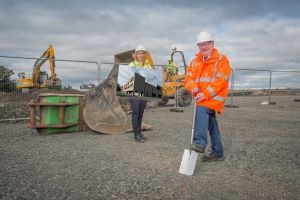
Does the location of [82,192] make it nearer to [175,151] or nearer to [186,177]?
[186,177]

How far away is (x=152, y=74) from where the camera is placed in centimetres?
686

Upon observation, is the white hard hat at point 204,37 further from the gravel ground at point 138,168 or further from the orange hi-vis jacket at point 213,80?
the gravel ground at point 138,168

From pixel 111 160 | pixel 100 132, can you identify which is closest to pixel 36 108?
pixel 100 132

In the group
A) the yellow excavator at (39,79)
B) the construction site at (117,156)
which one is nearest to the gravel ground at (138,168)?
the construction site at (117,156)

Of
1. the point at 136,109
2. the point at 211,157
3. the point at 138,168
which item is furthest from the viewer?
the point at 136,109

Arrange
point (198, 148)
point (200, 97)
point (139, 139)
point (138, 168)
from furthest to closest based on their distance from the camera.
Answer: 1. point (139, 139)
2. point (200, 97)
3. point (138, 168)
4. point (198, 148)

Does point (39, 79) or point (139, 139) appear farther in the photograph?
point (39, 79)

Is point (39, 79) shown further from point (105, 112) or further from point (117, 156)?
point (117, 156)

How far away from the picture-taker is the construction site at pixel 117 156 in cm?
375

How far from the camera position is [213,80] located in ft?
15.7

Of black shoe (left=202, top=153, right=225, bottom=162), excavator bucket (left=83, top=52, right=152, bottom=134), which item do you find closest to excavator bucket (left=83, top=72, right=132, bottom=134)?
excavator bucket (left=83, top=52, right=152, bottom=134)

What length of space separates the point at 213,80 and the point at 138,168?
1638 mm

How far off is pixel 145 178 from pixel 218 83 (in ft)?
5.52

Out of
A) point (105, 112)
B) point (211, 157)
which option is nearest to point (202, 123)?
point (211, 157)
